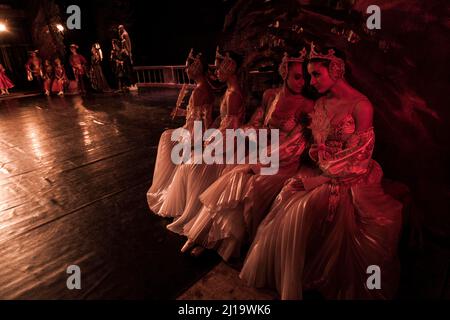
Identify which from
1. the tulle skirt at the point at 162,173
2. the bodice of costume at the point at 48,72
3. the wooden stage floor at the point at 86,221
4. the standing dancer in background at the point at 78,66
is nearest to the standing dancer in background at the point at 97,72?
the standing dancer in background at the point at 78,66

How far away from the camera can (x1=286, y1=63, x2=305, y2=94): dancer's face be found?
2.14m

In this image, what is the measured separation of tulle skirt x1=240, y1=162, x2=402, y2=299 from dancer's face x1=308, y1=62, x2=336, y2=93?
0.60 m

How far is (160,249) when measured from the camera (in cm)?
244

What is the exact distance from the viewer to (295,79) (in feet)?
7.13

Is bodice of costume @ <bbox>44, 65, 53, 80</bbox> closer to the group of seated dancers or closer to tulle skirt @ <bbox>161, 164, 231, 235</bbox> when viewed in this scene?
tulle skirt @ <bbox>161, 164, 231, 235</bbox>

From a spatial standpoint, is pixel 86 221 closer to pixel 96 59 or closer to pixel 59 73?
pixel 96 59

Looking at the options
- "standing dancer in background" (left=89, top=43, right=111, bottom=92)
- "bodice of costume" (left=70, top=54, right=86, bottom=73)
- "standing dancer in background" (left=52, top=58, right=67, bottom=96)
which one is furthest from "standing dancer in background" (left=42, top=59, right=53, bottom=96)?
"standing dancer in background" (left=89, top=43, right=111, bottom=92)

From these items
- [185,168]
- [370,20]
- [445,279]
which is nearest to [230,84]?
[185,168]

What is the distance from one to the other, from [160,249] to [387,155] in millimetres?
1921

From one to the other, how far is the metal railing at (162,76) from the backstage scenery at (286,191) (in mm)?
8409

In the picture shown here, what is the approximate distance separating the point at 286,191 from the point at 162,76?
11150mm

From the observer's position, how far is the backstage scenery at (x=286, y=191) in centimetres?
177

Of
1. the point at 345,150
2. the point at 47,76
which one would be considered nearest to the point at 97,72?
the point at 47,76
